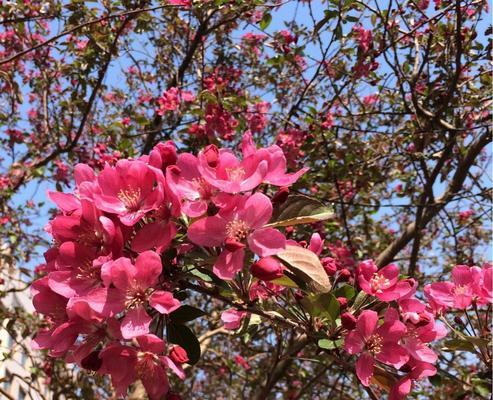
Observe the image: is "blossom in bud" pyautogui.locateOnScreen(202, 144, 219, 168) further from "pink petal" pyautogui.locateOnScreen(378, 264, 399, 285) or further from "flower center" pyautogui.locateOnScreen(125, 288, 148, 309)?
"pink petal" pyautogui.locateOnScreen(378, 264, 399, 285)

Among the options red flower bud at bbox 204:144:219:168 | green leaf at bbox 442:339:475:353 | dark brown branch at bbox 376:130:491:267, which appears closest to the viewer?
red flower bud at bbox 204:144:219:168

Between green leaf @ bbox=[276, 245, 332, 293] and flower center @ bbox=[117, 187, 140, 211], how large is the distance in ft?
→ 0.92

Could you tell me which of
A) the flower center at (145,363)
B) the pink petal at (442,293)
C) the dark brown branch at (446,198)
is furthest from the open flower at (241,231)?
the dark brown branch at (446,198)

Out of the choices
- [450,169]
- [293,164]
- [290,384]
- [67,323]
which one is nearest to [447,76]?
[450,169]

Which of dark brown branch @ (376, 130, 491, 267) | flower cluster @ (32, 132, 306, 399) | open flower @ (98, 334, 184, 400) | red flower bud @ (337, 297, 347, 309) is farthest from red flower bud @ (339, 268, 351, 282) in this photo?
dark brown branch @ (376, 130, 491, 267)

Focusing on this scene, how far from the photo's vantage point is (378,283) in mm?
1152

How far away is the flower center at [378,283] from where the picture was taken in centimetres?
114

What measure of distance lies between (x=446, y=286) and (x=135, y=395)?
262cm

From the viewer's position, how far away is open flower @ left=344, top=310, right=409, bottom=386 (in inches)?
41.2

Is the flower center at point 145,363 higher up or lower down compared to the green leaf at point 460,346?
lower down

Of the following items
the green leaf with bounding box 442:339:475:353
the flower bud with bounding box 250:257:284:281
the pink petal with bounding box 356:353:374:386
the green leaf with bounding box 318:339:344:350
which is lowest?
the pink petal with bounding box 356:353:374:386

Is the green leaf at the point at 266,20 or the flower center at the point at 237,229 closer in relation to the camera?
the flower center at the point at 237,229

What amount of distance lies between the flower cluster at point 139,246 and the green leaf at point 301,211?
70mm

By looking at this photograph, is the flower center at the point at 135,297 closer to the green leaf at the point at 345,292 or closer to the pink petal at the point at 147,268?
the pink petal at the point at 147,268
